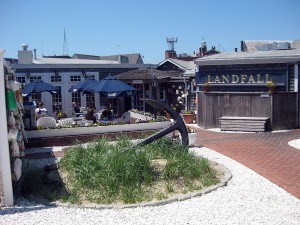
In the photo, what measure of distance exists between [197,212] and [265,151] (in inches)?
224

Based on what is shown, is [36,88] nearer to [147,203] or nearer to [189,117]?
[189,117]

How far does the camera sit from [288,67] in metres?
15.8

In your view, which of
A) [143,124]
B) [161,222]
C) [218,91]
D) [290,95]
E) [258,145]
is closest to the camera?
[161,222]

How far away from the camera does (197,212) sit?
6332 millimetres

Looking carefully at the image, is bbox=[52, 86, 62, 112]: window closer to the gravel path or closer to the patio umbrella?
the patio umbrella

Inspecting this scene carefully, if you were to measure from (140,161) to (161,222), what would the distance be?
2.12 metres

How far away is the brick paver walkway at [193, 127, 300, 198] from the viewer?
8.35 meters

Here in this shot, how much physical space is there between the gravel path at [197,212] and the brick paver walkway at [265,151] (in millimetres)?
763

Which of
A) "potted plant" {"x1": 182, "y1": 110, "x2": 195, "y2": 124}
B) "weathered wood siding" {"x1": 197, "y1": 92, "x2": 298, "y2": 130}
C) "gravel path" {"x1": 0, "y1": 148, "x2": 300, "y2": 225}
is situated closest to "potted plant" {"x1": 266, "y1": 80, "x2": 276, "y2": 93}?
"weathered wood siding" {"x1": 197, "y1": 92, "x2": 298, "y2": 130}

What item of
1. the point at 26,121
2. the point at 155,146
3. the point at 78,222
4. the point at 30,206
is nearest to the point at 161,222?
the point at 78,222

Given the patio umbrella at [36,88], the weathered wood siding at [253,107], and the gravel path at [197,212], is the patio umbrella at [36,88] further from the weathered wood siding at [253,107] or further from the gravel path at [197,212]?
the gravel path at [197,212]

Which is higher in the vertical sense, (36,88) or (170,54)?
(170,54)

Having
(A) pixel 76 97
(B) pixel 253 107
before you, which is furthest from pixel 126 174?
(A) pixel 76 97

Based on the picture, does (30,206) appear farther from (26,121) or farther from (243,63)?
(243,63)
